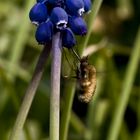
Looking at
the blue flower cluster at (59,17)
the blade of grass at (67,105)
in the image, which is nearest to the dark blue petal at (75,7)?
the blue flower cluster at (59,17)

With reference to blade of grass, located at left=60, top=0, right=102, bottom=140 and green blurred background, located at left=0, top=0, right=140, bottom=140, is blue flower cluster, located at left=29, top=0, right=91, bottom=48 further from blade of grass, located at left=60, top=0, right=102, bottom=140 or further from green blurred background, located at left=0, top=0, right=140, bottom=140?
green blurred background, located at left=0, top=0, right=140, bottom=140

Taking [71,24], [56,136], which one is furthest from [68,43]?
[56,136]

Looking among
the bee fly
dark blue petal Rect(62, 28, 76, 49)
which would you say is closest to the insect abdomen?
the bee fly

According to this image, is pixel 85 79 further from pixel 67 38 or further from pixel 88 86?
pixel 67 38

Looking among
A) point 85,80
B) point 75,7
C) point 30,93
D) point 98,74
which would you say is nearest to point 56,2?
point 75,7

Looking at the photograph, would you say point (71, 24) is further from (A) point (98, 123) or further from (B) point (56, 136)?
(A) point (98, 123)

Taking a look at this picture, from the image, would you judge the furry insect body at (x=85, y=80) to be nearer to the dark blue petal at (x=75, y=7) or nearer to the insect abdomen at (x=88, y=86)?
the insect abdomen at (x=88, y=86)
